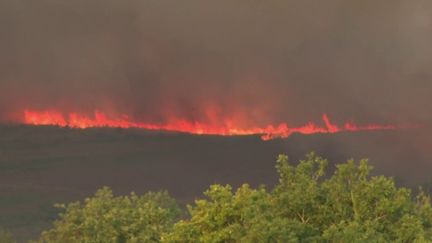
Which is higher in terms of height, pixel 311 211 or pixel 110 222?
pixel 110 222

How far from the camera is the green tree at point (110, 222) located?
73.3 metres

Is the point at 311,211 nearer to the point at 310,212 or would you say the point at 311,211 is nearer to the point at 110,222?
the point at 310,212

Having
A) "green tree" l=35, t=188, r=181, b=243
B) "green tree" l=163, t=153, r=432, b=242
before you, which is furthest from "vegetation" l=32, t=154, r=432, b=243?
"green tree" l=35, t=188, r=181, b=243

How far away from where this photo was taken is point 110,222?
252 feet

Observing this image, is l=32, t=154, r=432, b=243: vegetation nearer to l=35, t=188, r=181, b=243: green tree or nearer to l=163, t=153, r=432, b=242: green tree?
l=163, t=153, r=432, b=242: green tree

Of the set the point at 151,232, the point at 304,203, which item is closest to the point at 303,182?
the point at 304,203

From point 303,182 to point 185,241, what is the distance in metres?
10.5

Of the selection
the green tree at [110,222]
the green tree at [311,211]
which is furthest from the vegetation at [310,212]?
the green tree at [110,222]

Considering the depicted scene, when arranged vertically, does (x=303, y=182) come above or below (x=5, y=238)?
below

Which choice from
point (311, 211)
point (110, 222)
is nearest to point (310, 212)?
point (311, 211)

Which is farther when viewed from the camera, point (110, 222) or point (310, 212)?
point (110, 222)

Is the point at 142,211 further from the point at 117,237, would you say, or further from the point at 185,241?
the point at 185,241

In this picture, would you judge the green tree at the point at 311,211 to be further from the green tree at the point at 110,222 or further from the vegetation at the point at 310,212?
the green tree at the point at 110,222

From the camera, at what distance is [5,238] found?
553ft
